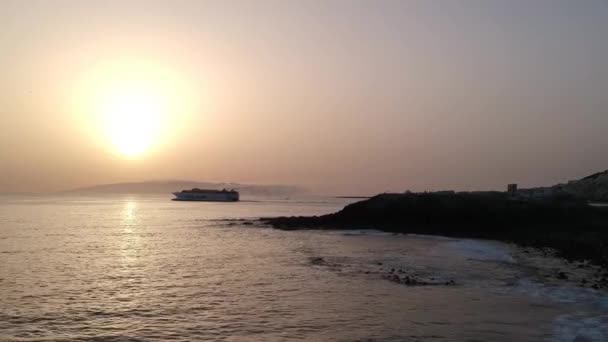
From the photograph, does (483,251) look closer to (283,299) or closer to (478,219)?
(478,219)

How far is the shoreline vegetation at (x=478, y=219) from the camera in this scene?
42.1 metres

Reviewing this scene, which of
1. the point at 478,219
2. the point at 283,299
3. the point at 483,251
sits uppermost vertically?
the point at 478,219

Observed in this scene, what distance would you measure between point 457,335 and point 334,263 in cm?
1480

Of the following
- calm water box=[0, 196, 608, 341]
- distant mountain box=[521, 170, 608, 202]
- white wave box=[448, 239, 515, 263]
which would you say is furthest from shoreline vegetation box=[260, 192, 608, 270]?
distant mountain box=[521, 170, 608, 202]

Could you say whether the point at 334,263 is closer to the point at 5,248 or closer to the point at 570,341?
the point at 570,341

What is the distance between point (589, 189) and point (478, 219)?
49.8 metres

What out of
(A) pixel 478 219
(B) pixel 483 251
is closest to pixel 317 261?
(B) pixel 483 251

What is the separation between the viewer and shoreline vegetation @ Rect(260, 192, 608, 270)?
42.1 m

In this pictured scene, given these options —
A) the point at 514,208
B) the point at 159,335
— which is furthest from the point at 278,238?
the point at 159,335

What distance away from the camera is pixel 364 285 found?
21.1m

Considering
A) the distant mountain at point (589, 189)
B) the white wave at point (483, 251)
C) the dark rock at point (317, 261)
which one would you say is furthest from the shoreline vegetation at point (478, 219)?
the distant mountain at point (589, 189)

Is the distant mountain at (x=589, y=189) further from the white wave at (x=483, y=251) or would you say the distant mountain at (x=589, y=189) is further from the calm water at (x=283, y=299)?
the calm water at (x=283, y=299)

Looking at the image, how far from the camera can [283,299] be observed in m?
18.4

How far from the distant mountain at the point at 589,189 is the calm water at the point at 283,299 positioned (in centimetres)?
6352
